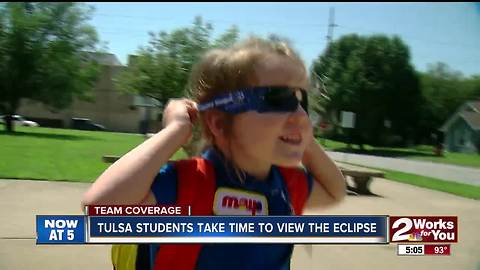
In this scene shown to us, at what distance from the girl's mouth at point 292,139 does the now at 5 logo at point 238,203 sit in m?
0.17

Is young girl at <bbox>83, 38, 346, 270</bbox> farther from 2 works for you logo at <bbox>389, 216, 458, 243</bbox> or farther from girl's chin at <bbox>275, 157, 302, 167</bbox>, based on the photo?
2 works for you logo at <bbox>389, 216, 458, 243</bbox>

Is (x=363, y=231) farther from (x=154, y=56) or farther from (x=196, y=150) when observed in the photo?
(x=154, y=56)

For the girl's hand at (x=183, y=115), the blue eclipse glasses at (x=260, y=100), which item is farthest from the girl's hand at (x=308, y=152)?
the girl's hand at (x=183, y=115)

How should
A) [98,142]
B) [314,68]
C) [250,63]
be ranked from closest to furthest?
[250,63] < [314,68] < [98,142]

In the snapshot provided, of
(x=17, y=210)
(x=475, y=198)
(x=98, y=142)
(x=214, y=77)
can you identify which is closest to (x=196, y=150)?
(x=214, y=77)

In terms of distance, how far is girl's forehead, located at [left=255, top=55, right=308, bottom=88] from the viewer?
3.64ft

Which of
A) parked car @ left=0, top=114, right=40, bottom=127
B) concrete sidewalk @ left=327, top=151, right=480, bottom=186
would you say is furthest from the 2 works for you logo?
parked car @ left=0, top=114, right=40, bottom=127

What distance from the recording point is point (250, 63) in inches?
43.2

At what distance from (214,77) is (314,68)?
45 centimetres

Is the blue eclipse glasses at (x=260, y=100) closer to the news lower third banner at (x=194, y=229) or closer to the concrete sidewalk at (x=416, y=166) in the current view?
the news lower third banner at (x=194, y=229)

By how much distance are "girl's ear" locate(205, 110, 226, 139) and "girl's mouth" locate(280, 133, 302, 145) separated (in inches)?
A: 5.8

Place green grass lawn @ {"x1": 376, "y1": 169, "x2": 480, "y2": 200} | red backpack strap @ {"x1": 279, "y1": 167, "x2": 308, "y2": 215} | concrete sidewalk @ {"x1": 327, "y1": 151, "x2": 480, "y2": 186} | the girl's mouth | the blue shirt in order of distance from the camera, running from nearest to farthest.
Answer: the blue shirt → the girl's mouth → red backpack strap @ {"x1": 279, "y1": 167, "x2": 308, "y2": 215} → concrete sidewalk @ {"x1": 327, "y1": 151, "x2": 480, "y2": 186} → green grass lawn @ {"x1": 376, "y1": 169, "x2": 480, "y2": 200}

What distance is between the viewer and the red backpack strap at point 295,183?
1.23 m

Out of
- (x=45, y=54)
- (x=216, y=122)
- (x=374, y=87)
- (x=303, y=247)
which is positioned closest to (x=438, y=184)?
(x=374, y=87)
